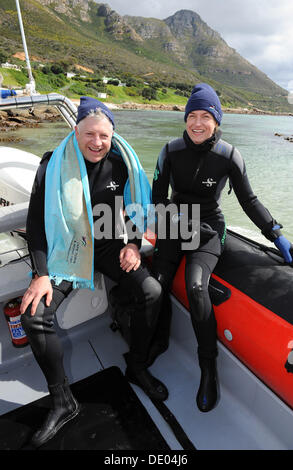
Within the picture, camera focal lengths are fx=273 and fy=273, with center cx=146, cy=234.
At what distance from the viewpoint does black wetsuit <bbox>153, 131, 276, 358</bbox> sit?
168cm

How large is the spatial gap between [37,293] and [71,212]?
47cm

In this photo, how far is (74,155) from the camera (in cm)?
158

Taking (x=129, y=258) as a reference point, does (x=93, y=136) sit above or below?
above

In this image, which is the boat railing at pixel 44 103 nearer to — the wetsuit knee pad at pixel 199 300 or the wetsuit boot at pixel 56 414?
the wetsuit knee pad at pixel 199 300

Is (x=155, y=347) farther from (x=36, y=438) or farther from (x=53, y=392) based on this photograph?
(x=36, y=438)

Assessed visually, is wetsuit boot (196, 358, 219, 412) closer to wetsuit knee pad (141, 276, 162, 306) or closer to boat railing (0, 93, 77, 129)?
wetsuit knee pad (141, 276, 162, 306)

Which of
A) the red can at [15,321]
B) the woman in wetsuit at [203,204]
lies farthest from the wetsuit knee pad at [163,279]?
the red can at [15,321]

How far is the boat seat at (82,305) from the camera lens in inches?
76.6

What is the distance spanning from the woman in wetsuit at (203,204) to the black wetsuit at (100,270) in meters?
0.18

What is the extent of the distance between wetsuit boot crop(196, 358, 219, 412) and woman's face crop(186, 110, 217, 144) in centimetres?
135

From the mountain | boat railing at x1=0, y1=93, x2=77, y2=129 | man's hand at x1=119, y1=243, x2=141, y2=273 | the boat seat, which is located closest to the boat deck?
the boat seat

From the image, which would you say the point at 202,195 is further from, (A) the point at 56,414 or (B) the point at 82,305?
(A) the point at 56,414

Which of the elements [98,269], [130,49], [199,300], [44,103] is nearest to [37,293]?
[98,269]

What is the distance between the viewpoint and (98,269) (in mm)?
1774
